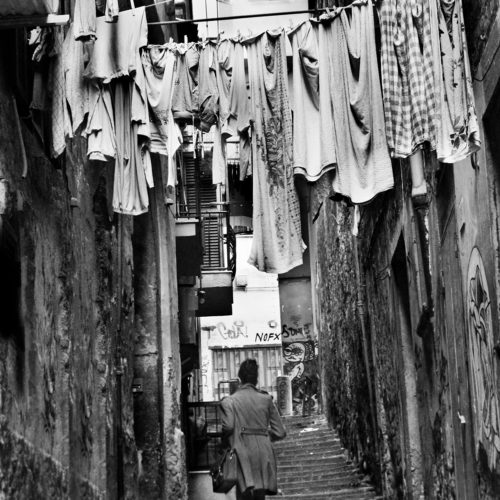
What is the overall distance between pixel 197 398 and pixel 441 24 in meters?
19.5

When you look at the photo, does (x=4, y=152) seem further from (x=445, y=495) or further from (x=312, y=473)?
(x=312, y=473)

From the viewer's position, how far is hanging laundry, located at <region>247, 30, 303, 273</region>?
7.56 meters

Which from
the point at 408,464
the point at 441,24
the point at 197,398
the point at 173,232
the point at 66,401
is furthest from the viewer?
the point at 197,398

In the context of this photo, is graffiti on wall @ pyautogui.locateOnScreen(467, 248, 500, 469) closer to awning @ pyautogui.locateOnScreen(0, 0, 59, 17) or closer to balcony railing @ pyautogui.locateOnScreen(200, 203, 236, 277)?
awning @ pyautogui.locateOnScreen(0, 0, 59, 17)

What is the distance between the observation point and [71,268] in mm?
8320

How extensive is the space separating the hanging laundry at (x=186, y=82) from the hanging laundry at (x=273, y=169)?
0.48 metres

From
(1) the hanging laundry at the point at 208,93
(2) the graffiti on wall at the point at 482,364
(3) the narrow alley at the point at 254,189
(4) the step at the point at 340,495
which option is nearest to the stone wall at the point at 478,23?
(3) the narrow alley at the point at 254,189

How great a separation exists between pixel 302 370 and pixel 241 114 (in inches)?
892

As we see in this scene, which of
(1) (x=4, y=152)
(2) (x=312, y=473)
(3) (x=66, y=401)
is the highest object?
(1) (x=4, y=152)

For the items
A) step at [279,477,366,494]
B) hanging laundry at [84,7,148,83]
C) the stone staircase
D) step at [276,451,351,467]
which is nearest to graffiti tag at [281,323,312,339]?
the stone staircase

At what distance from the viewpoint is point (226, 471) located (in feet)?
30.7

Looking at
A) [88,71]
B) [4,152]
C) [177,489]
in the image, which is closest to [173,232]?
[177,489]

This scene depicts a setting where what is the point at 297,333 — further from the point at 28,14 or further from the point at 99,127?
the point at 28,14

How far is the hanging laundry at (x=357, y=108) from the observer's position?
728 cm
